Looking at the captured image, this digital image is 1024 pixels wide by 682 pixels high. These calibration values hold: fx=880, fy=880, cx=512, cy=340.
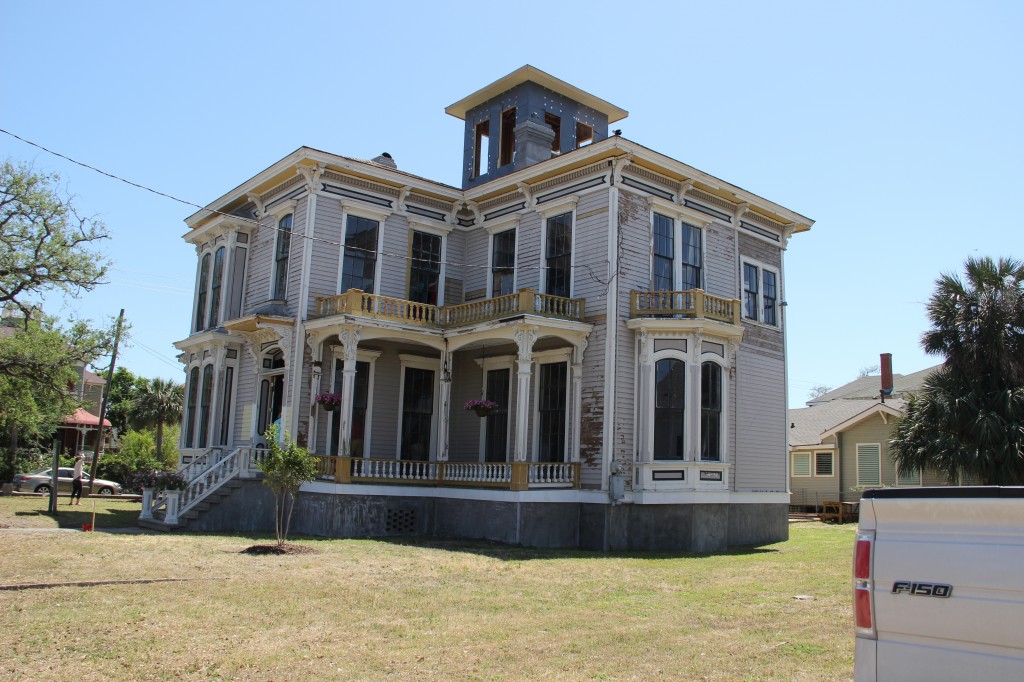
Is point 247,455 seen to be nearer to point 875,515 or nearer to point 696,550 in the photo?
point 696,550

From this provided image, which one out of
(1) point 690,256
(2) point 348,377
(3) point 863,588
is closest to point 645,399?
(1) point 690,256

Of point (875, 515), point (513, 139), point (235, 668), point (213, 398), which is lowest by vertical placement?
point (235, 668)

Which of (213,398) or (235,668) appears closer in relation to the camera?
(235,668)

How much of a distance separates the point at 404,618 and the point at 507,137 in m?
20.0

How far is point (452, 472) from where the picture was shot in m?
22.1

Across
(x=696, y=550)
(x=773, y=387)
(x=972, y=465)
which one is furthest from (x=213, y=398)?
(x=972, y=465)

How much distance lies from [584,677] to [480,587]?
5202 millimetres

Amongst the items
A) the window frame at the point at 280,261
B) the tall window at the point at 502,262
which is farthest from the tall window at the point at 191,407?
the tall window at the point at 502,262

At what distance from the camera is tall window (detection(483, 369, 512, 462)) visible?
76.8ft

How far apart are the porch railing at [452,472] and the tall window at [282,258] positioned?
5.30 meters

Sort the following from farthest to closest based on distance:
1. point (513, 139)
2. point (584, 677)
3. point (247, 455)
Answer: point (513, 139)
point (247, 455)
point (584, 677)

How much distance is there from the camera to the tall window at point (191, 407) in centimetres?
2744

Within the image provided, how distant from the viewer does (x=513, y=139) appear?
27.5 meters

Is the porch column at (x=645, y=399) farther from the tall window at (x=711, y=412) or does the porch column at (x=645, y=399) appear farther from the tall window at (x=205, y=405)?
the tall window at (x=205, y=405)
